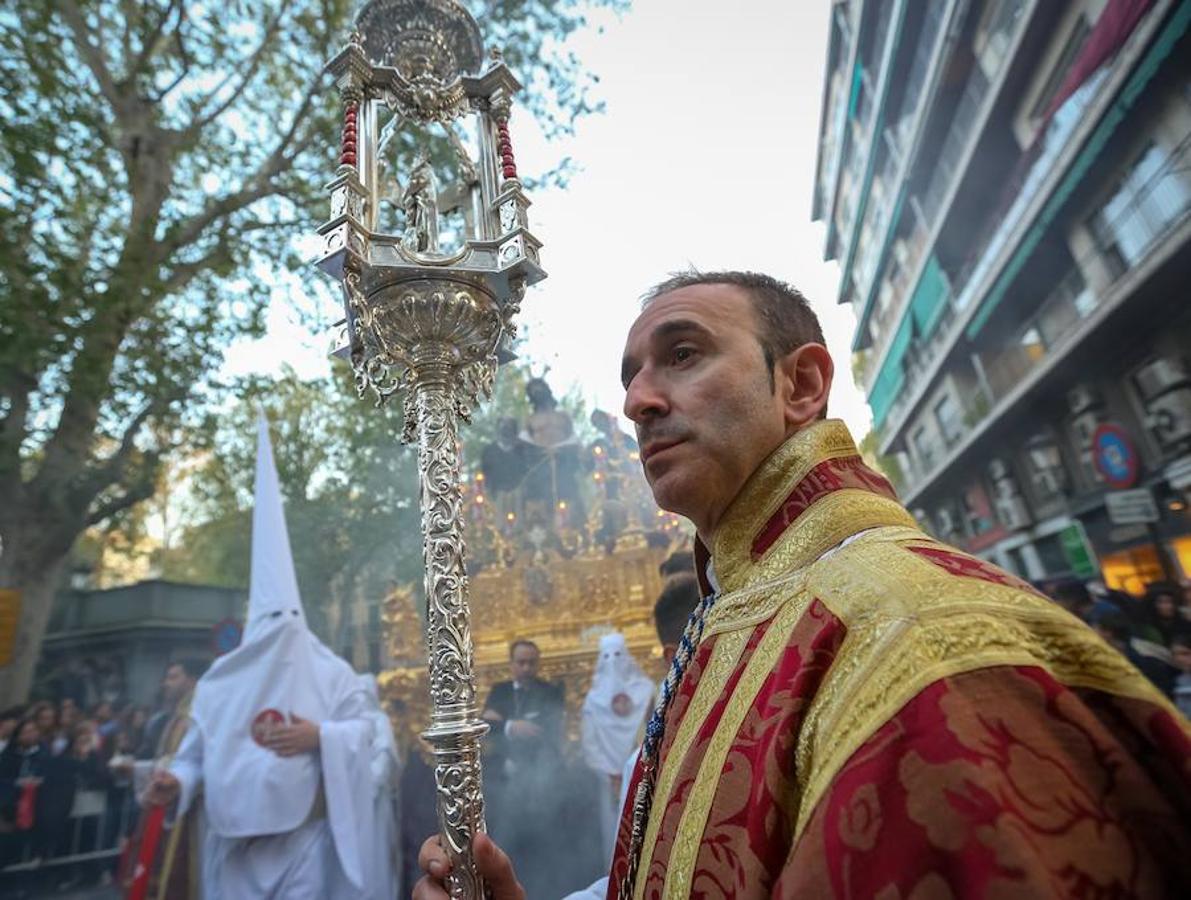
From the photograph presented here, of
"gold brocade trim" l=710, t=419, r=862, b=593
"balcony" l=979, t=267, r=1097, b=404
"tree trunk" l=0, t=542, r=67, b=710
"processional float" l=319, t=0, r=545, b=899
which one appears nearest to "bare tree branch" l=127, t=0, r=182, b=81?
"tree trunk" l=0, t=542, r=67, b=710

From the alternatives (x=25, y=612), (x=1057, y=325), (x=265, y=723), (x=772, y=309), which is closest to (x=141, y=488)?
(x=25, y=612)

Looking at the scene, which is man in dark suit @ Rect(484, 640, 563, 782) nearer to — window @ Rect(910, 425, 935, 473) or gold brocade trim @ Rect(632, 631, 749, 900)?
gold brocade trim @ Rect(632, 631, 749, 900)

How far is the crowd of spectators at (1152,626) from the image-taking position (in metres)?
5.82

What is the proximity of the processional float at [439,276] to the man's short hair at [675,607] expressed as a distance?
2097 mm

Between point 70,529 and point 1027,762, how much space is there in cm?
1143

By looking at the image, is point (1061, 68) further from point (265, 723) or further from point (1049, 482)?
point (265, 723)

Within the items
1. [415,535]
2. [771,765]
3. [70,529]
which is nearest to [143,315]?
[70,529]

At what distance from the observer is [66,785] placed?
291 inches

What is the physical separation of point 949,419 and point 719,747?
20.2 meters

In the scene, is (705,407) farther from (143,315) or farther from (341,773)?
(143,315)

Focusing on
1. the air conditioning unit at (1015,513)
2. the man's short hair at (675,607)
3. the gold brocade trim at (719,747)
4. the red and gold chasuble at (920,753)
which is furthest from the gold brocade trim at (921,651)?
the air conditioning unit at (1015,513)

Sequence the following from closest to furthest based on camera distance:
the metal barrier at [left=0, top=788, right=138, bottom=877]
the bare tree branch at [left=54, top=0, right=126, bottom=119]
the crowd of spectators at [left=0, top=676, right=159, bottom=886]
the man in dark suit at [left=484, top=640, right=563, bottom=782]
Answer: the man in dark suit at [left=484, top=640, right=563, bottom=782] < the crowd of spectators at [left=0, top=676, right=159, bottom=886] < the metal barrier at [left=0, top=788, right=138, bottom=877] < the bare tree branch at [left=54, top=0, right=126, bottom=119]

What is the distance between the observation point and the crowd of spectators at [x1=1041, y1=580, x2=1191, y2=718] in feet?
19.1

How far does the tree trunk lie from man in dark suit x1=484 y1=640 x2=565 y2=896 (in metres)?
6.32
